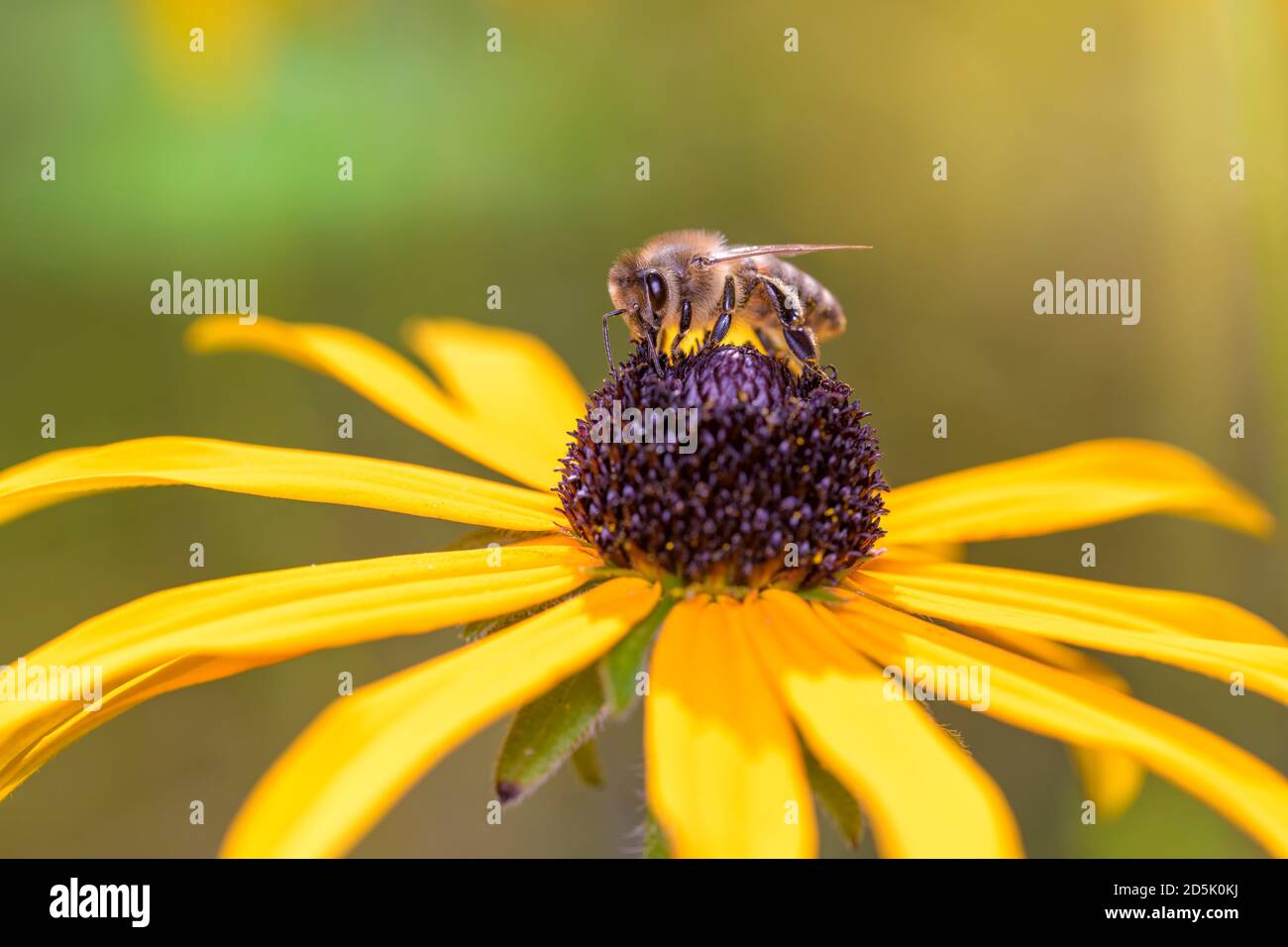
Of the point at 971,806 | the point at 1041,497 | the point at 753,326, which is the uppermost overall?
the point at 753,326

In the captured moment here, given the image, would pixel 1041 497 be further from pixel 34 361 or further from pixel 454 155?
pixel 34 361

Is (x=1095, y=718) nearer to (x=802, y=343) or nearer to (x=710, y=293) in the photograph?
(x=802, y=343)

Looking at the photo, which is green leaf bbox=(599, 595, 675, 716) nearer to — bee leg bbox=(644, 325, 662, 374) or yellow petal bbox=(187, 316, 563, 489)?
bee leg bbox=(644, 325, 662, 374)

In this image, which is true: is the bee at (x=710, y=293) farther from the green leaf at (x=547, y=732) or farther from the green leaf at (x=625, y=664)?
the green leaf at (x=547, y=732)

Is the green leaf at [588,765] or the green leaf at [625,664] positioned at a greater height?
the green leaf at [625,664]

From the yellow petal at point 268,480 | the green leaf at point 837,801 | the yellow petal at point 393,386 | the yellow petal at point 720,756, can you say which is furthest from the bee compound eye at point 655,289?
the green leaf at point 837,801

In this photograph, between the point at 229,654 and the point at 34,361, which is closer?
the point at 229,654
